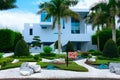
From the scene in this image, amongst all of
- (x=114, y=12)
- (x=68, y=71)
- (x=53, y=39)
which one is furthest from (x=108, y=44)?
(x=53, y=39)

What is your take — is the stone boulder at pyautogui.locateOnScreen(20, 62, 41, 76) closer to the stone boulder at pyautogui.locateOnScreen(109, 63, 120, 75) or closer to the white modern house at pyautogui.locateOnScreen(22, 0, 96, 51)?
the stone boulder at pyautogui.locateOnScreen(109, 63, 120, 75)

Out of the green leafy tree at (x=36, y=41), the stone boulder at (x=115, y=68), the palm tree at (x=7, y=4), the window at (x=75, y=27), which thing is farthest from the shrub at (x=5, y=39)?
the stone boulder at (x=115, y=68)

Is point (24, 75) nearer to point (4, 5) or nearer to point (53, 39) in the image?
point (4, 5)

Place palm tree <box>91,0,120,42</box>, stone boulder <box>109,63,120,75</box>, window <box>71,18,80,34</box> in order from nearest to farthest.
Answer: stone boulder <box>109,63,120,75</box>
palm tree <box>91,0,120,42</box>
window <box>71,18,80,34</box>

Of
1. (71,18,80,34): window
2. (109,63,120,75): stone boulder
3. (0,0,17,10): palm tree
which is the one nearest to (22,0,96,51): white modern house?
(71,18,80,34): window

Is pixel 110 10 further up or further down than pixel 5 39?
further up

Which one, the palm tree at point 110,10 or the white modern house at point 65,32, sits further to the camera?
the white modern house at point 65,32

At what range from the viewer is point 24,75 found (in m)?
19.5

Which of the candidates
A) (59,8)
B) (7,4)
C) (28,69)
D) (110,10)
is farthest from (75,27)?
(28,69)

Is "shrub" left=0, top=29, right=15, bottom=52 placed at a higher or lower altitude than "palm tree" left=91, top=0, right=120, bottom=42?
lower

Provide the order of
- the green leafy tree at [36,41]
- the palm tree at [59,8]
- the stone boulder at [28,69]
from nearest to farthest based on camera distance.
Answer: the stone boulder at [28,69] < the palm tree at [59,8] < the green leafy tree at [36,41]

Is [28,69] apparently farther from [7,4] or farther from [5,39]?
[7,4]

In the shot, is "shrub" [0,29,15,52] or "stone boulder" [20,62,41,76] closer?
"stone boulder" [20,62,41,76]

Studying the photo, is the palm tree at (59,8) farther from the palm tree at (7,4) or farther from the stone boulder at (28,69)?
the stone boulder at (28,69)
